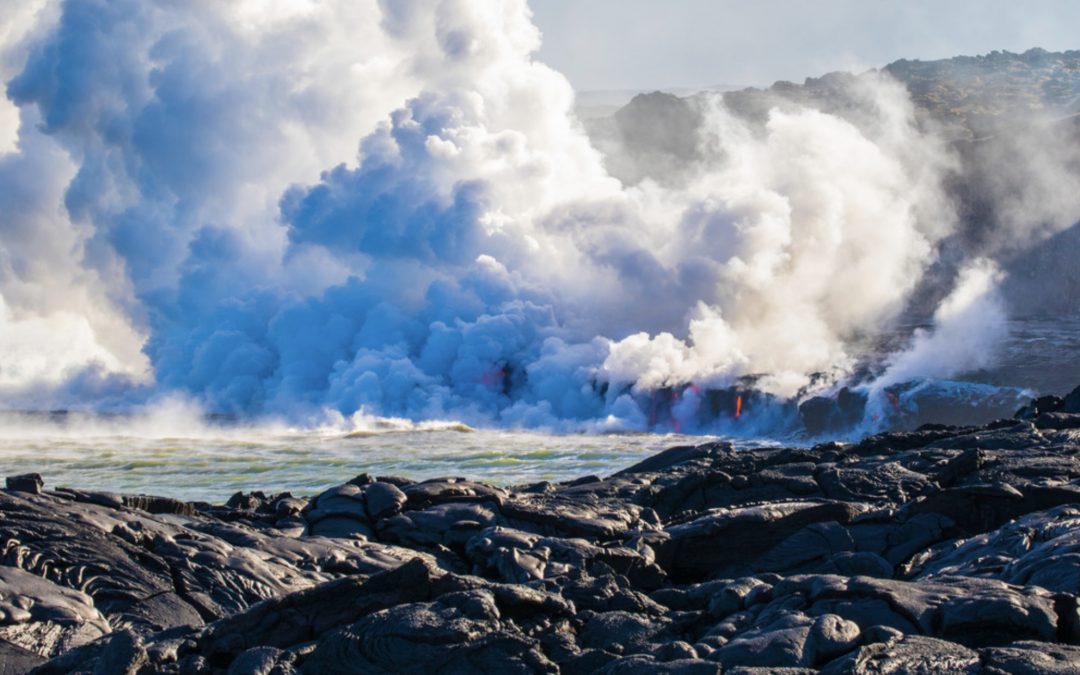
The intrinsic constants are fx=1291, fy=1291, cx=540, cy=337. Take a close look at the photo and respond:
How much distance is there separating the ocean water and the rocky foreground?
17826 mm

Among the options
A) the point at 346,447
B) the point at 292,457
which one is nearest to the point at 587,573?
the point at 292,457

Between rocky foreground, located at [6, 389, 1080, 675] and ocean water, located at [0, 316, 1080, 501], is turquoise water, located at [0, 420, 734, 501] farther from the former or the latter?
rocky foreground, located at [6, 389, 1080, 675]

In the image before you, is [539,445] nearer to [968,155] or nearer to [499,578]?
[499,578]

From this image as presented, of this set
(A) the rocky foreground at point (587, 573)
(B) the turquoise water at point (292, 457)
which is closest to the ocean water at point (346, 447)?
(B) the turquoise water at point (292, 457)

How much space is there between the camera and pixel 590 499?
2311 cm

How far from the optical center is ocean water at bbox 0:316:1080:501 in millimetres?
43656

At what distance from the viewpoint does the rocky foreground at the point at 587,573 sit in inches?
435

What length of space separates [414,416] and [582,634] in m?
59.0

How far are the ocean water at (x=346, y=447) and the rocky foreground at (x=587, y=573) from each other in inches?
702

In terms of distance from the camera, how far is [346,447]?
55.1 metres

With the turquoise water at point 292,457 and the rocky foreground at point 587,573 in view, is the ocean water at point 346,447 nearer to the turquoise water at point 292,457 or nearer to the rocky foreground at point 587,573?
the turquoise water at point 292,457

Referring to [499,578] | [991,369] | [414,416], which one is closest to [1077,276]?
[991,369]

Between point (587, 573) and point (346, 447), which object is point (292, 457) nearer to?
point (346, 447)

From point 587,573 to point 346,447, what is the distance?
134ft
